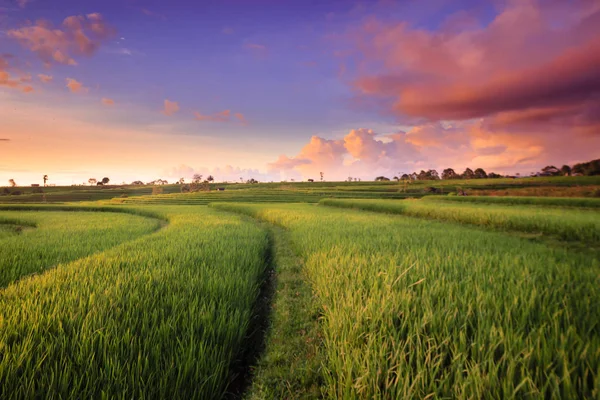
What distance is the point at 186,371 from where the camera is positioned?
2152mm

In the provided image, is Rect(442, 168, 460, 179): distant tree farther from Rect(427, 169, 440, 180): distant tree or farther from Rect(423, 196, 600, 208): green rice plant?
Rect(423, 196, 600, 208): green rice plant

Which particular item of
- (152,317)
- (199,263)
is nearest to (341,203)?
(199,263)

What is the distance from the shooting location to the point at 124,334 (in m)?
2.46

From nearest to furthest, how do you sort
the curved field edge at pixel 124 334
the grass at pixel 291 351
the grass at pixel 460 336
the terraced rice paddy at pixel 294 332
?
the grass at pixel 460 336 → the terraced rice paddy at pixel 294 332 → the curved field edge at pixel 124 334 → the grass at pixel 291 351

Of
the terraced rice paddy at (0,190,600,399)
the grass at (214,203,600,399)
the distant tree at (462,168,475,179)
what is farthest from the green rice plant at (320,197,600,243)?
the distant tree at (462,168,475,179)

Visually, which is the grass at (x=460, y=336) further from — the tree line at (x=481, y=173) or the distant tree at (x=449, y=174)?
the distant tree at (x=449, y=174)

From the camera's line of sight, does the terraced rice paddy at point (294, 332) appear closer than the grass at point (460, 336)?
No

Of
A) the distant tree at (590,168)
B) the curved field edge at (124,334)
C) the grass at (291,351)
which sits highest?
the distant tree at (590,168)

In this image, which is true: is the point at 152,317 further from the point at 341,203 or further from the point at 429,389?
the point at 341,203

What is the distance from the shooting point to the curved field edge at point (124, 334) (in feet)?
6.44

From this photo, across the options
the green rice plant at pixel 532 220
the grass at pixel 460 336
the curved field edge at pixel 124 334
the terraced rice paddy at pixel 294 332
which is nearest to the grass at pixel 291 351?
the terraced rice paddy at pixel 294 332

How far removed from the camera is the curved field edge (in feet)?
6.44

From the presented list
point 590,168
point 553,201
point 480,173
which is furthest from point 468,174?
point 553,201

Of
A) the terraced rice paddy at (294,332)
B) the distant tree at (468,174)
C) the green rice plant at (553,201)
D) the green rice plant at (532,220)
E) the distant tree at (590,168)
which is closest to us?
the terraced rice paddy at (294,332)
